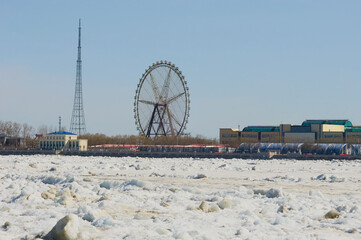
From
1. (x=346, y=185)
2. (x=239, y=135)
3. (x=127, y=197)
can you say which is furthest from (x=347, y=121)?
(x=127, y=197)

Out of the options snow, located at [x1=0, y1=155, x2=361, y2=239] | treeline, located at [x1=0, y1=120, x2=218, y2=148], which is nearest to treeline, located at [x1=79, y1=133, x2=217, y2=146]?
treeline, located at [x1=0, y1=120, x2=218, y2=148]

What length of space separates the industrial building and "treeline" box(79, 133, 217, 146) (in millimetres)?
6362

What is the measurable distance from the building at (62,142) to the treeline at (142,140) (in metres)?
15.3

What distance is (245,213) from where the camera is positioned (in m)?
15.1

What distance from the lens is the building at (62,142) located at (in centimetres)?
11169

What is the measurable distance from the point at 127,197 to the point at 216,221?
5.46 metres

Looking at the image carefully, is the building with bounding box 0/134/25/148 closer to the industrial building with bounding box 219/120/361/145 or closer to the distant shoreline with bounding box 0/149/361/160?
the distant shoreline with bounding box 0/149/361/160

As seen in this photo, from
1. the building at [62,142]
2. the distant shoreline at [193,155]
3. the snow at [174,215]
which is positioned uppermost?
the building at [62,142]

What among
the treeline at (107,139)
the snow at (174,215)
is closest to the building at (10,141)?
the treeline at (107,139)

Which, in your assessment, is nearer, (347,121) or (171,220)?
(171,220)

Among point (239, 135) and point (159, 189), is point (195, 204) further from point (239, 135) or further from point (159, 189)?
point (239, 135)

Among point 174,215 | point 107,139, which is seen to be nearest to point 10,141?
point 107,139

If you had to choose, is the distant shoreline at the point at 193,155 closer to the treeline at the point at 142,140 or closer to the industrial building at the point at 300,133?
the treeline at the point at 142,140

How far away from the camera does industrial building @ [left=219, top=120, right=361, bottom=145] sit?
420 feet
